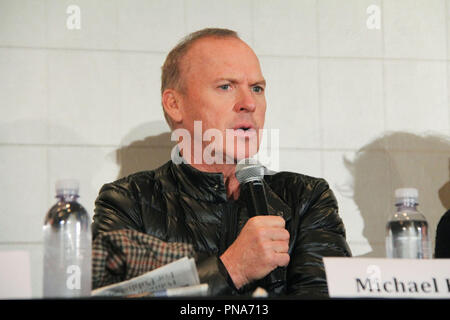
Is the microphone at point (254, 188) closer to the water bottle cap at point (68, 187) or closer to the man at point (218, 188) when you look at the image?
the man at point (218, 188)

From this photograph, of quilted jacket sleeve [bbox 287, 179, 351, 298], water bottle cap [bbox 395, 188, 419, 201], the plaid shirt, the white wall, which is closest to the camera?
the plaid shirt

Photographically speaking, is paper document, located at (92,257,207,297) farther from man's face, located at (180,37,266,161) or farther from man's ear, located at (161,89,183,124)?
man's ear, located at (161,89,183,124)

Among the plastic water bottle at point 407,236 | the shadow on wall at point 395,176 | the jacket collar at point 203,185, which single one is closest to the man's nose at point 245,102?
the jacket collar at point 203,185

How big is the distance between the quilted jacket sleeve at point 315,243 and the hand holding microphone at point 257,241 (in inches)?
6.8

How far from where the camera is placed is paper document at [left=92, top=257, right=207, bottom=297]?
1025mm

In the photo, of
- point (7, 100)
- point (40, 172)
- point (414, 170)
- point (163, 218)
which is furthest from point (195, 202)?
point (414, 170)

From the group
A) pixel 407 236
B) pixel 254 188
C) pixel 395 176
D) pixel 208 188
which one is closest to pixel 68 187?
pixel 254 188

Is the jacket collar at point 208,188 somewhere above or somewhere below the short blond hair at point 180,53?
below

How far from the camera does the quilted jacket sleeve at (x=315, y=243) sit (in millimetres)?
1581

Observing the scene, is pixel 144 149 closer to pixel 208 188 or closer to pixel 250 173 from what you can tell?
pixel 208 188

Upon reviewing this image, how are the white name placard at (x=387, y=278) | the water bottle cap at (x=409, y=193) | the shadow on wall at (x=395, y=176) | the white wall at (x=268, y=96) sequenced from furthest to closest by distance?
1. the shadow on wall at (x=395, y=176)
2. the white wall at (x=268, y=96)
3. the water bottle cap at (x=409, y=193)
4. the white name placard at (x=387, y=278)

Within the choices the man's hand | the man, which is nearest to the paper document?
the man's hand

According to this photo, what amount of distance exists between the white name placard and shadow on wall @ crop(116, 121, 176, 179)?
54.4 inches
